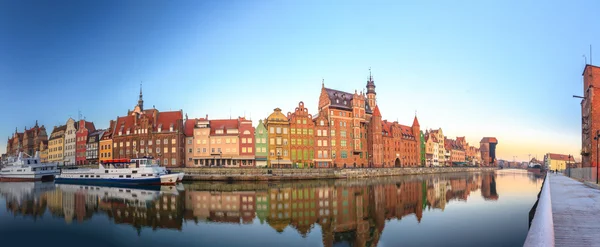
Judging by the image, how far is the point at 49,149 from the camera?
109 m

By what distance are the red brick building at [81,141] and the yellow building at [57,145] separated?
27.6 ft

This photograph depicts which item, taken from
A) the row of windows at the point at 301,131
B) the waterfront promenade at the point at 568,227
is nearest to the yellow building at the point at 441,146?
the row of windows at the point at 301,131

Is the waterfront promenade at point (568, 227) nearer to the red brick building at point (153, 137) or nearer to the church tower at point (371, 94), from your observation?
the red brick building at point (153, 137)

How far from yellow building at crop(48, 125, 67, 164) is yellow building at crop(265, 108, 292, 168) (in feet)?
219

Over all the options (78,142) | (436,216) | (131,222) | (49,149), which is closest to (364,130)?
(436,216)

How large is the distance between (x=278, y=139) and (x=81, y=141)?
191ft

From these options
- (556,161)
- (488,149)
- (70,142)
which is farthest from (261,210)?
(488,149)

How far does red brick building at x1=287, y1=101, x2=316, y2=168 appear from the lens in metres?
73.1

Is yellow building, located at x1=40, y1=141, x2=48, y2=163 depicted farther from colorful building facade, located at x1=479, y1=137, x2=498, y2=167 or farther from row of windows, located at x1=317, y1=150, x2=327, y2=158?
colorful building facade, located at x1=479, y1=137, x2=498, y2=167

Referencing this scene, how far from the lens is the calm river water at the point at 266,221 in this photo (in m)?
19.0

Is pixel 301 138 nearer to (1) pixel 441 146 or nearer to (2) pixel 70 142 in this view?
(2) pixel 70 142

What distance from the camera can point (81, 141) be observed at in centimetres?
9600

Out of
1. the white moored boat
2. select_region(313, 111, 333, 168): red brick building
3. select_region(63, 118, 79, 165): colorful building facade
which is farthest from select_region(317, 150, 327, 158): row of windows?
select_region(63, 118, 79, 165): colorful building facade

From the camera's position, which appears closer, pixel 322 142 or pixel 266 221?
pixel 266 221
